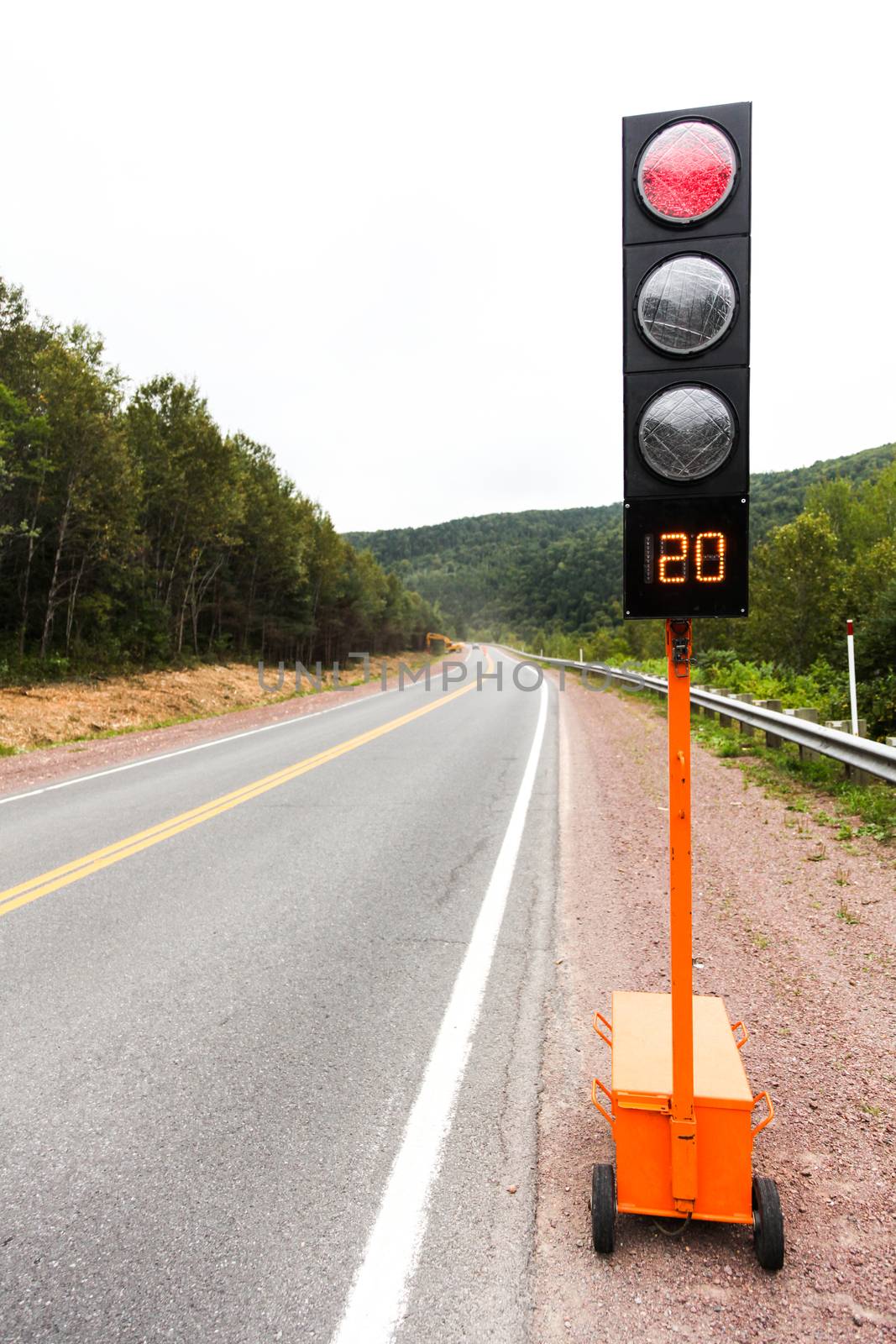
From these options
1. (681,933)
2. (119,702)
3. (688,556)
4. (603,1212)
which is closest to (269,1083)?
(603,1212)

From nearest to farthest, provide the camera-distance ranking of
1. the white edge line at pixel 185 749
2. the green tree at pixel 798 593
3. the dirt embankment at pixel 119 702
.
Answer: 1. the white edge line at pixel 185 749
2. the dirt embankment at pixel 119 702
3. the green tree at pixel 798 593

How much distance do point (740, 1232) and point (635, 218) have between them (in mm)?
3120

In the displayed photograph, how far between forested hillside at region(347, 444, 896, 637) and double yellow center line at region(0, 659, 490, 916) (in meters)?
64.7

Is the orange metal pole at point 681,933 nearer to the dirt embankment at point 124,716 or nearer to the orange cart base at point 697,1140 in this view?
the orange cart base at point 697,1140

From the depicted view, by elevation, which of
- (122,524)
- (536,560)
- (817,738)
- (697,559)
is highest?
(536,560)

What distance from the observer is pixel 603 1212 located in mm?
2127

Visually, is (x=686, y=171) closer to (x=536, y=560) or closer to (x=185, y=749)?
(x=185, y=749)

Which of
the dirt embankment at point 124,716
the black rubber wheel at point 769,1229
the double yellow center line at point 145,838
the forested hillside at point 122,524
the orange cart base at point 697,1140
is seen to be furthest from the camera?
the forested hillside at point 122,524

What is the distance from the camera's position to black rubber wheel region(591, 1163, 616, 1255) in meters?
2.12

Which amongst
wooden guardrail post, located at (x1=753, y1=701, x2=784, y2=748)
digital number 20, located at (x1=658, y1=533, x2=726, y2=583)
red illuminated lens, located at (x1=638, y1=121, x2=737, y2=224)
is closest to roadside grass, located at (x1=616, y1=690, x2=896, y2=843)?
wooden guardrail post, located at (x1=753, y1=701, x2=784, y2=748)

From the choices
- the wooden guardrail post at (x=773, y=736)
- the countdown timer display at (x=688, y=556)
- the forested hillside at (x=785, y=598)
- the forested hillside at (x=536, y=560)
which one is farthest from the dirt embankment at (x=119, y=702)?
the forested hillside at (x=536, y=560)

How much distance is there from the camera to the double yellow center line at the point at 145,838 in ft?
17.7

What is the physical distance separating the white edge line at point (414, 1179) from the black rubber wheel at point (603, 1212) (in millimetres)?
511

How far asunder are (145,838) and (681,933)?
583 centimetres
